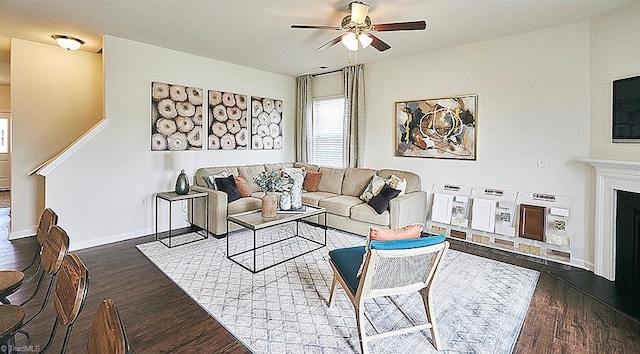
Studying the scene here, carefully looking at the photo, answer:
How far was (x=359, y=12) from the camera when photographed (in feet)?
10.1

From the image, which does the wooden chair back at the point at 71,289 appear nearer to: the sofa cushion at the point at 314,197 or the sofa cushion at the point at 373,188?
the sofa cushion at the point at 314,197

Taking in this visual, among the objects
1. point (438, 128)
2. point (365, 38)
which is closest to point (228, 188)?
point (365, 38)

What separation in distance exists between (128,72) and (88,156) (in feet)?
4.16

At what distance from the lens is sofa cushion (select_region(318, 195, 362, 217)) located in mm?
4656

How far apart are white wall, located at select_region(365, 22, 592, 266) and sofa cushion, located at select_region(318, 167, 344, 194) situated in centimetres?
124

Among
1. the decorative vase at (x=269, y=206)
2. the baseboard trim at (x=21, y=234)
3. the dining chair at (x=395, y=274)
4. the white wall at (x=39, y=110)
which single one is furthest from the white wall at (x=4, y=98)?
Answer: the dining chair at (x=395, y=274)

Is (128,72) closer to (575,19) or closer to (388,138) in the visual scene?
(388,138)

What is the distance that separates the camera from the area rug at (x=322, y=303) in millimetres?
2189

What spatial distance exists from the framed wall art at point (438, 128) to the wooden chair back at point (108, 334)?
454 centimetres

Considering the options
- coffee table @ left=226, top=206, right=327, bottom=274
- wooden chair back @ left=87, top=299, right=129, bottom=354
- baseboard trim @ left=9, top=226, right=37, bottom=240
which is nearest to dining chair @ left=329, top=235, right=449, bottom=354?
wooden chair back @ left=87, top=299, right=129, bottom=354

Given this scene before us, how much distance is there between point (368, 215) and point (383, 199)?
31cm

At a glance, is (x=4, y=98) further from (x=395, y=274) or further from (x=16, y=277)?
(x=395, y=274)

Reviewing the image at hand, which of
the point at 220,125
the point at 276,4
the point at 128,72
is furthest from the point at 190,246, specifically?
the point at 276,4

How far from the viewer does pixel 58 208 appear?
3959mm
